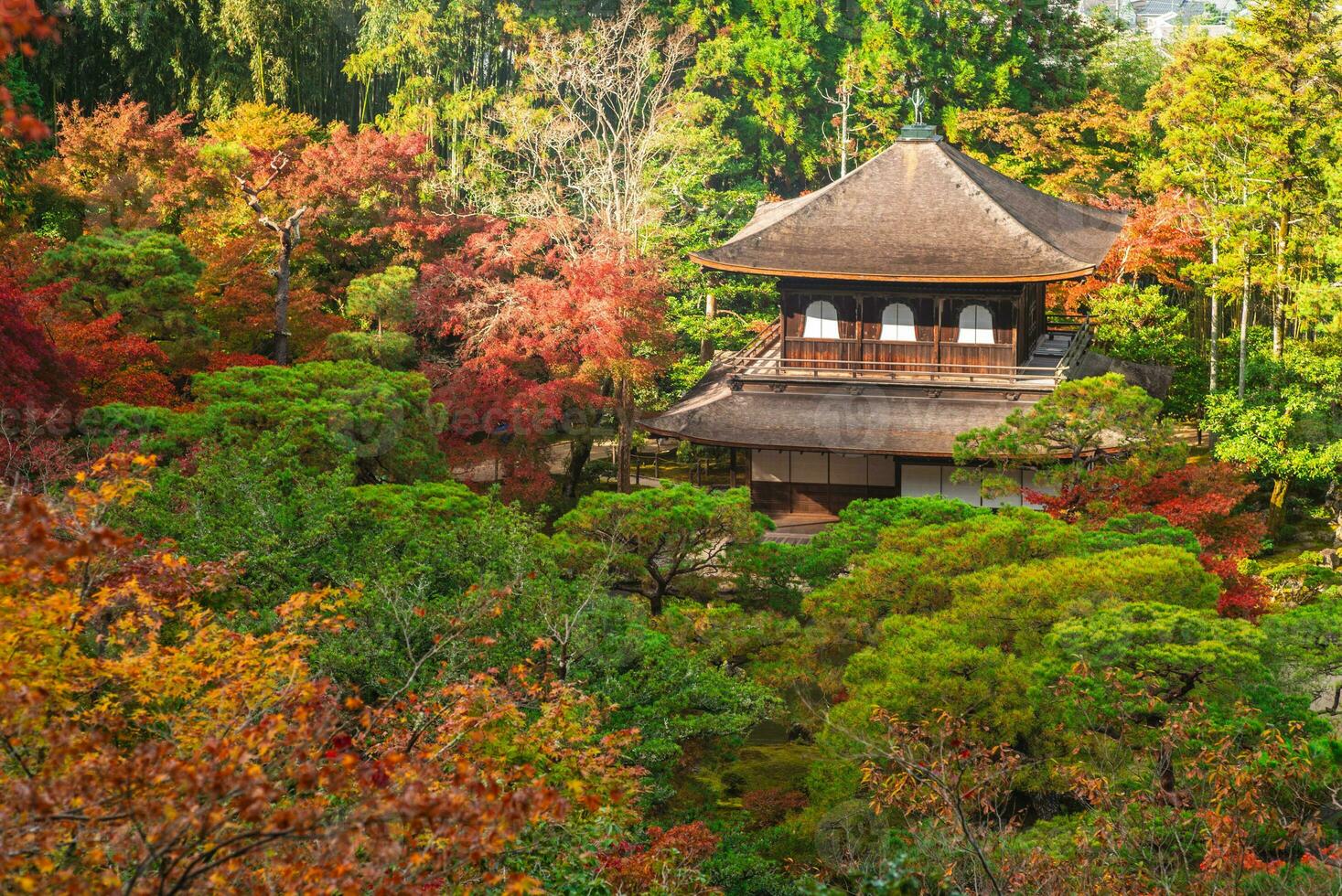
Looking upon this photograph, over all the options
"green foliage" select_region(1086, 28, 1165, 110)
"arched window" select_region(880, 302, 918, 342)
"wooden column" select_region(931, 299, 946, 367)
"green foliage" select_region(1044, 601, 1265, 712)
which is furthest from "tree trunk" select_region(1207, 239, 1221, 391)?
"green foliage" select_region(1044, 601, 1265, 712)

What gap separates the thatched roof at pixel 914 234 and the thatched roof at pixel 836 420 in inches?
97.7

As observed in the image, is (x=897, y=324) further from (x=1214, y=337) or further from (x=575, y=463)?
(x=1214, y=337)

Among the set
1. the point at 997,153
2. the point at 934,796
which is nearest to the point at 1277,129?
the point at 997,153

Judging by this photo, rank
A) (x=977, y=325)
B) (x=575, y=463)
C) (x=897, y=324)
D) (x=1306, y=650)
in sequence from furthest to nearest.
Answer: (x=575, y=463) → (x=897, y=324) → (x=977, y=325) → (x=1306, y=650)

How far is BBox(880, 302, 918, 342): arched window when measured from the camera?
94.6ft

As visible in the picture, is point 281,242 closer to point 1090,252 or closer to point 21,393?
point 21,393

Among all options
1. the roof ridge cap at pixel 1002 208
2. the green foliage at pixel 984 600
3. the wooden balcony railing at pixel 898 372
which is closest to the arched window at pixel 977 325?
the wooden balcony railing at pixel 898 372

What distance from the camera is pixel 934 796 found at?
39.0ft

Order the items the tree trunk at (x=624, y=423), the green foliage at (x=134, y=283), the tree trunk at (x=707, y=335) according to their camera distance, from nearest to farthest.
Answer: the green foliage at (x=134, y=283), the tree trunk at (x=624, y=423), the tree trunk at (x=707, y=335)

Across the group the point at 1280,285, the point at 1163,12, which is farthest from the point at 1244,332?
the point at 1163,12

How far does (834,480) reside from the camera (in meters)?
27.9

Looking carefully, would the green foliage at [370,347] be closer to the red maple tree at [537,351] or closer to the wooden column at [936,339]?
the red maple tree at [537,351]

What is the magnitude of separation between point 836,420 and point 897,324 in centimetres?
286

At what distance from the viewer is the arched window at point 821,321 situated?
2933 cm
